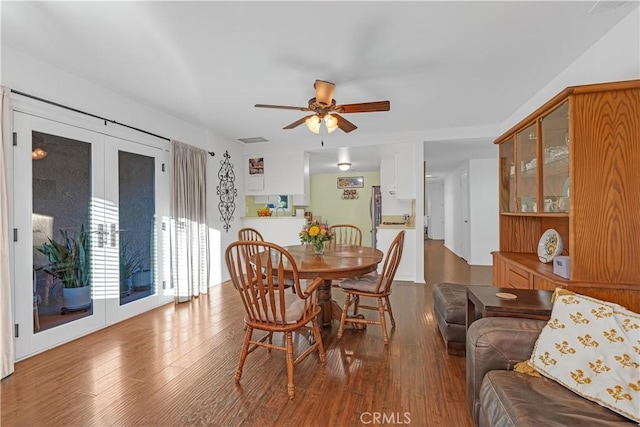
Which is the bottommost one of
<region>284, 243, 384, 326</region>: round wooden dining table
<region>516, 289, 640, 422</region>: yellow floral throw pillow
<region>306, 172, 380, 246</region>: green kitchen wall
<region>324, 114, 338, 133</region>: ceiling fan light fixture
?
<region>516, 289, 640, 422</region>: yellow floral throw pillow

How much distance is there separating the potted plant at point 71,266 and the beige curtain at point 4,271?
41 centimetres

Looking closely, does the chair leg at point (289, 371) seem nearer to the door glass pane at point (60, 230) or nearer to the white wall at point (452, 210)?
the door glass pane at point (60, 230)

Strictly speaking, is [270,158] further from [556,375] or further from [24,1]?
[556,375]

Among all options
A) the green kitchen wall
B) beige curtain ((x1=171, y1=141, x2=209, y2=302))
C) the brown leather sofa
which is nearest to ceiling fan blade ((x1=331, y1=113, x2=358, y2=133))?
the brown leather sofa

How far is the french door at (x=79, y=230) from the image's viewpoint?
238 centimetres

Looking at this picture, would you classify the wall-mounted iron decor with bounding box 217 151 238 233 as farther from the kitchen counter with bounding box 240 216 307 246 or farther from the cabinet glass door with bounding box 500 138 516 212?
the cabinet glass door with bounding box 500 138 516 212

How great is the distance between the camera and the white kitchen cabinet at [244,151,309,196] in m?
5.48

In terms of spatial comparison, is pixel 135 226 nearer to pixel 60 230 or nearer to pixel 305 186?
pixel 60 230

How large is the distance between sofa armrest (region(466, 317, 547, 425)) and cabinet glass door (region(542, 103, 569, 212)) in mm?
919

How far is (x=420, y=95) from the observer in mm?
3266

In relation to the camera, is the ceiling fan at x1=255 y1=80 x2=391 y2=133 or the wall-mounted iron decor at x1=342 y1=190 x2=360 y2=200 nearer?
the ceiling fan at x1=255 y1=80 x2=391 y2=133

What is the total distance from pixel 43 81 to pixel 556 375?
13.1 ft

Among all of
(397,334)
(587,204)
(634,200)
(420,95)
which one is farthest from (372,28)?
(397,334)

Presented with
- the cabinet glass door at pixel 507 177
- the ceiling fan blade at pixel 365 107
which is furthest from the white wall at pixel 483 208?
the ceiling fan blade at pixel 365 107
